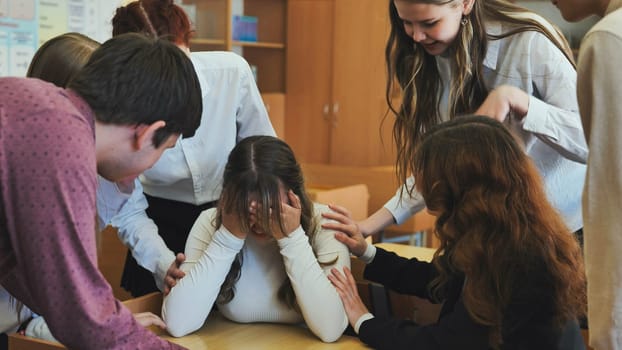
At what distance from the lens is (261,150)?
169 centimetres

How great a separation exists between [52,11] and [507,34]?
2.41 meters

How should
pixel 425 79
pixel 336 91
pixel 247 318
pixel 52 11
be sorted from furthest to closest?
pixel 336 91
pixel 52 11
pixel 425 79
pixel 247 318

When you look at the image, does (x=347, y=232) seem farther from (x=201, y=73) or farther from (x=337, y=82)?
(x=337, y=82)

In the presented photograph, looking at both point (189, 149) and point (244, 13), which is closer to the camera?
point (189, 149)

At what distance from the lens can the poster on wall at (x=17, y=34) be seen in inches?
126

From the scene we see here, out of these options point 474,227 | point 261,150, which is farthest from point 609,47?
point 261,150

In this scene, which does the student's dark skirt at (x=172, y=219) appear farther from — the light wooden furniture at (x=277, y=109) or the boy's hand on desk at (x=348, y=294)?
the light wooden furniture at (x=277, y=109)

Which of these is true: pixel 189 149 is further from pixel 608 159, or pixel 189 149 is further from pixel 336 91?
pixel 336 91

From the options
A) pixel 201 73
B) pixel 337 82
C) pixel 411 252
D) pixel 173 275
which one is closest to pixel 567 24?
pixel 337 82

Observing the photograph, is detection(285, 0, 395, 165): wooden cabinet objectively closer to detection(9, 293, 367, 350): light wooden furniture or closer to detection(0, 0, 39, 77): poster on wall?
detection(0, 0, 39, 77): poster on wall

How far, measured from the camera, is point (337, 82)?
17.8 feet

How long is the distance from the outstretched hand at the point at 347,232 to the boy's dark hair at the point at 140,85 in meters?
0.68

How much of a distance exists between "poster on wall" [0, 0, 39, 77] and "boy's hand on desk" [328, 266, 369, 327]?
215 centimetres

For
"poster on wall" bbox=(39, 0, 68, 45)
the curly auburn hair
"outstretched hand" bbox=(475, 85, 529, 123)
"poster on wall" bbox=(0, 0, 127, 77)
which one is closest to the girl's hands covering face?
the curly auburn hair
